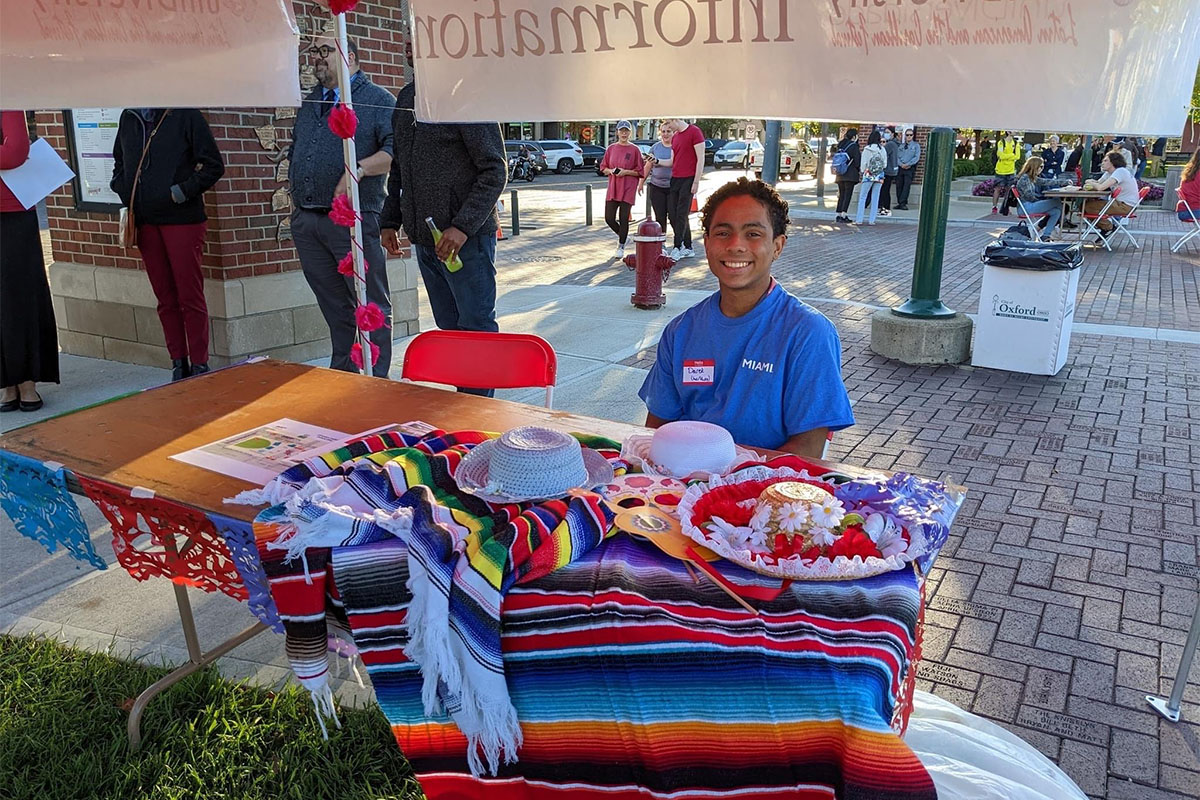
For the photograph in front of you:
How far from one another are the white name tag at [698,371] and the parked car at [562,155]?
32792mm

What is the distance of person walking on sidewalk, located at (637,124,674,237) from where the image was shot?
11.5m

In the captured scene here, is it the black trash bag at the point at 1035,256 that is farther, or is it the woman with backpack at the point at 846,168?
the woman with backpack at the point at 846,168

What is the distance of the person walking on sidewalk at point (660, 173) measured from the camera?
11453mm

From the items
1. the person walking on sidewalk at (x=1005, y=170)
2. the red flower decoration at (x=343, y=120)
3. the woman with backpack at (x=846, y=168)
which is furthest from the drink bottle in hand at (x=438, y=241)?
the person walking on sidewalk at (x=1005, y=170)

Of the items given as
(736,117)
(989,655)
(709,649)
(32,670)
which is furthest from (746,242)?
(32,670)

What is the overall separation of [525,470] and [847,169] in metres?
17.5

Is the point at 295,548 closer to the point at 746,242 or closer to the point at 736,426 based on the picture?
the point at 736,426

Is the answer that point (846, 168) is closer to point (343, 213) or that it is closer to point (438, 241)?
point (438, 241)

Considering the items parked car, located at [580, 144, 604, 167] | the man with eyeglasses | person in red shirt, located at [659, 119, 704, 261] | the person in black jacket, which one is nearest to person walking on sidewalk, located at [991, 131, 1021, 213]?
person in red shirt, located at [659, 119, 704, 261]

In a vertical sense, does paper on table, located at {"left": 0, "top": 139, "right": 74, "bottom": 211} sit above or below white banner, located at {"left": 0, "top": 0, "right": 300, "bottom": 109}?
below

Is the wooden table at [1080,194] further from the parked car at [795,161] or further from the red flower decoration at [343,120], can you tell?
the parked car at [795,161]

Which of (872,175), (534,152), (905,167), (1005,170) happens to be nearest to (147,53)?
(872,175)

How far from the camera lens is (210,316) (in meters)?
6.07

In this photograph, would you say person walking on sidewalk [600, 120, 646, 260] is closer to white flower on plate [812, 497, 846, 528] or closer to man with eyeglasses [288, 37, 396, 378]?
man with eyeglasses [288, 37, 396, 378]
